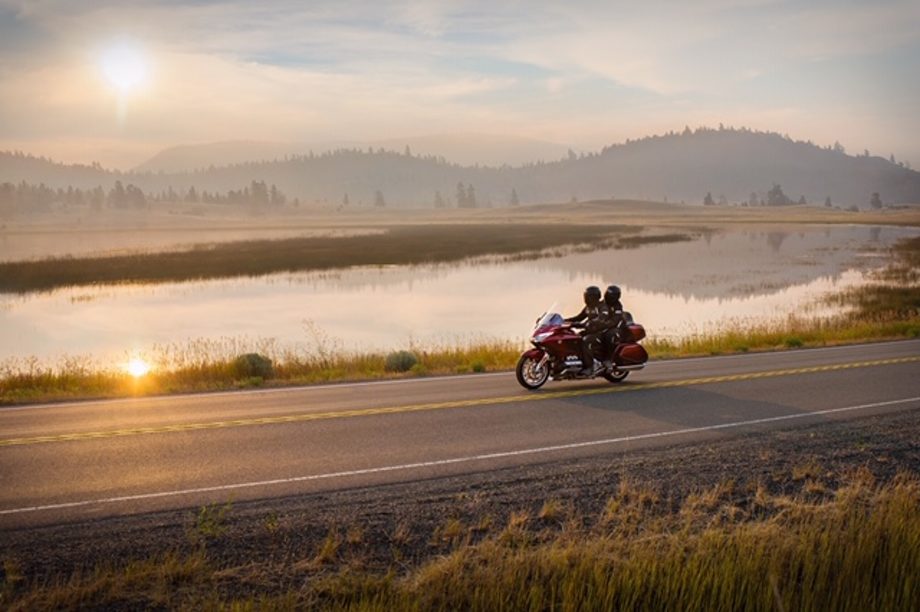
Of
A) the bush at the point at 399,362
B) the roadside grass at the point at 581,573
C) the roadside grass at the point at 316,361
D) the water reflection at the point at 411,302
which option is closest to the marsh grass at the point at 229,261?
the water reflection at the point at 411,302

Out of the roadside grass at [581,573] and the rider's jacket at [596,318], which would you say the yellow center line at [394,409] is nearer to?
the rider's jacket at [596,318]

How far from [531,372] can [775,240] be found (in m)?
95.4

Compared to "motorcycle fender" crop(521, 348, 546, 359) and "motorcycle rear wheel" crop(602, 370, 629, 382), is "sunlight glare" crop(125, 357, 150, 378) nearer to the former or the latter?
"motorcycle fender" crop(521, 348, 546, 359)

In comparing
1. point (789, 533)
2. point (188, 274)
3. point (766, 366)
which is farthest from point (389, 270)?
Answer: point (789, 533)

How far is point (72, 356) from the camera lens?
32.2 metres

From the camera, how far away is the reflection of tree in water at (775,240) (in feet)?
299

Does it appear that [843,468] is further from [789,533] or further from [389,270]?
[389,270]

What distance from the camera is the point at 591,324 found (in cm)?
1748

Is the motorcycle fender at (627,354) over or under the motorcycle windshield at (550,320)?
under

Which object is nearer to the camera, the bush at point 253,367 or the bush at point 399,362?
the bush at point 253,367

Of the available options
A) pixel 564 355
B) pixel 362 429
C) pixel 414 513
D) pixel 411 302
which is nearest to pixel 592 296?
pixel 564 355

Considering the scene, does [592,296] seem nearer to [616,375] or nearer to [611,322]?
[611,322]

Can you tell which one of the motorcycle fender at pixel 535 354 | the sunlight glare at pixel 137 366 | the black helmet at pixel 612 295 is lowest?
the motorcycle fender at pixel 535 354

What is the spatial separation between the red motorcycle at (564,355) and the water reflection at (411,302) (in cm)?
1555
